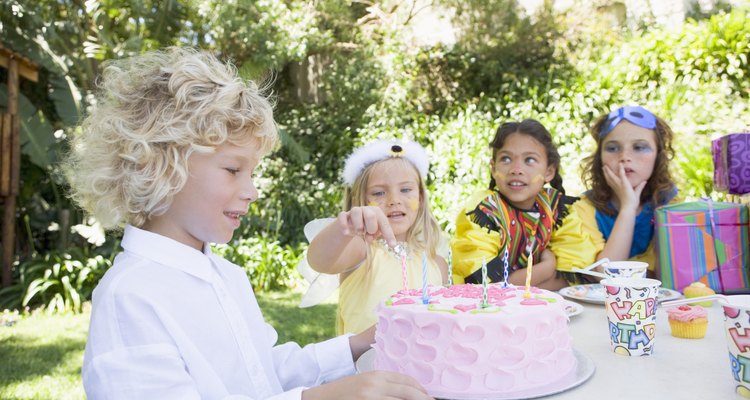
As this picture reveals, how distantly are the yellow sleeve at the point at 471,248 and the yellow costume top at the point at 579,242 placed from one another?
1.10ft

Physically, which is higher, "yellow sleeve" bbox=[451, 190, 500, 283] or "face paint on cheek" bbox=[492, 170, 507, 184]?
"face paint on cheek" bbox=[492, 170, 507, 184]

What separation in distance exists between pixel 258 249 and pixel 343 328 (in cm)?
494

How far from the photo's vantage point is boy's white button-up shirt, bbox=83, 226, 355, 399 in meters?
1.34

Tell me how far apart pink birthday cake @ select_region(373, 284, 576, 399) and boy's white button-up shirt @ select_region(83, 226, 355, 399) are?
328 millimetres

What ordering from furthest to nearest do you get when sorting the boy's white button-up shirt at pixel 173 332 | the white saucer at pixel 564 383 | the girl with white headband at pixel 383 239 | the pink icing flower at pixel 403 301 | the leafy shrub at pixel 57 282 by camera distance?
the leafy shrub at pixel 57 282
the girl with white headband at pixel 383 239
the pink icing flower at pixel 403 301
the white saucer at pixel 564 383
the boy's white button-up shirt at pixel 173 332

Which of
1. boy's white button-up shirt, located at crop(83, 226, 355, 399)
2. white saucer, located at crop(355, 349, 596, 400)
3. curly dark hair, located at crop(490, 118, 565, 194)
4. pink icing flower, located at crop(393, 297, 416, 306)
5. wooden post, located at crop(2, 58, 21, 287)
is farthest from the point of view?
wooden post, located at crop(2, 58, 21, 287)

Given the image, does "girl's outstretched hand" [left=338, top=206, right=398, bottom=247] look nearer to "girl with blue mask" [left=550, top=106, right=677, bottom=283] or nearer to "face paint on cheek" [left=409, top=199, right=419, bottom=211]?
"face paint on cheek" [left=409, top=199, right=419, bottom=211]

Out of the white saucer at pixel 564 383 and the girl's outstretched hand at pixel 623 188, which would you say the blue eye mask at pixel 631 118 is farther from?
the white saucer at pixel 564 383

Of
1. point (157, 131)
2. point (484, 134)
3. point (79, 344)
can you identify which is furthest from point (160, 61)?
point (484, 134)

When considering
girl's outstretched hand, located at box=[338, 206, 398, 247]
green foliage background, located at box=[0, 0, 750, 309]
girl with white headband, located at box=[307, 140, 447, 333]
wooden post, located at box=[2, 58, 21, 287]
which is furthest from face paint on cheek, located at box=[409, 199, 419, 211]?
wooden post, located at box=[2, 58, 21, 287]

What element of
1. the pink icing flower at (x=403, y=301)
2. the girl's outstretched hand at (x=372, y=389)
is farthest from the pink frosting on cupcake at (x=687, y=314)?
the girl's outstretched hand at (x=372, y=389)

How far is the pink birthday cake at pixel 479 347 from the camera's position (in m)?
1.51

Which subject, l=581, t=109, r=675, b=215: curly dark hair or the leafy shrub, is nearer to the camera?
l=581, t=109, r=675, b=215: curly dark hair

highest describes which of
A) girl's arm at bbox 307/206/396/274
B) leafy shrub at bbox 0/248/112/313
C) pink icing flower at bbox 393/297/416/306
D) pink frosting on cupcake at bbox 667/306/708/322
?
girl's arm at bbox 307/206/396/274
